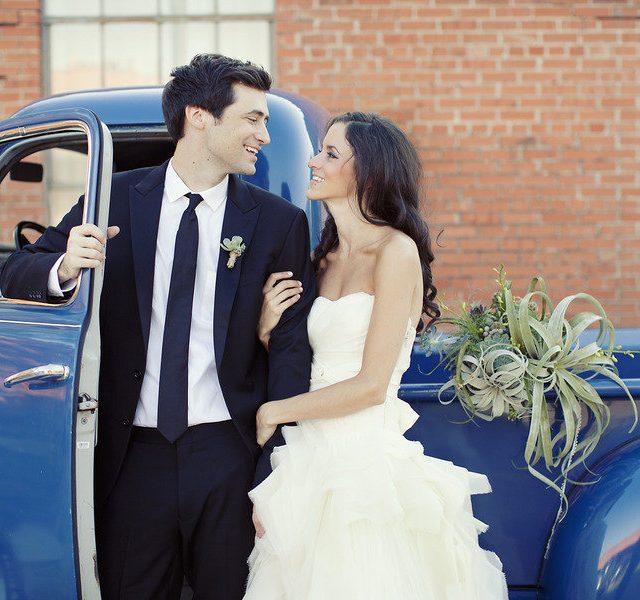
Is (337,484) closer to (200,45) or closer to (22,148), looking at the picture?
(22,148)

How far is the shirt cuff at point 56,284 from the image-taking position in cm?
236

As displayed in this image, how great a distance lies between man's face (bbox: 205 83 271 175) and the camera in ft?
8.14

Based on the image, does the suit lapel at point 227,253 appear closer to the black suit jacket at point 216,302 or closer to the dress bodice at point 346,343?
the black suit jacket at point 216,302

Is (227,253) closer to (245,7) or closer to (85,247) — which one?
(85,247)

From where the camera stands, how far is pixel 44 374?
2.27 metres

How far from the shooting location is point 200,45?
643 centimetres

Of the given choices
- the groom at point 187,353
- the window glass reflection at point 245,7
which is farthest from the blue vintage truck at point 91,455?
the window glass reflection at point 245,7

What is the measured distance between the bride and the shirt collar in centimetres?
26

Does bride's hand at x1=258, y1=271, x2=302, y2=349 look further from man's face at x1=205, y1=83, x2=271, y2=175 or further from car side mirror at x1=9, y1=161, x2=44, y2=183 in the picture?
car side mirror at x1=9, y1=161, x2=44, y2=183

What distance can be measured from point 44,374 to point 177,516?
502 mm

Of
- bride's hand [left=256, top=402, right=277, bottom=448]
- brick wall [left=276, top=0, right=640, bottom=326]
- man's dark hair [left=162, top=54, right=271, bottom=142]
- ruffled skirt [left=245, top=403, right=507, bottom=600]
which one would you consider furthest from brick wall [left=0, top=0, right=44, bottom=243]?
ruffled skirt [left=245, top=403, right=507, bottom=600]

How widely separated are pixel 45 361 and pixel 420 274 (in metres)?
1.00

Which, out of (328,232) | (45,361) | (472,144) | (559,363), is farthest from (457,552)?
(472,144)

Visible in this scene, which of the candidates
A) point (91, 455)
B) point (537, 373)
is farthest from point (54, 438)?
point (537, 373)
